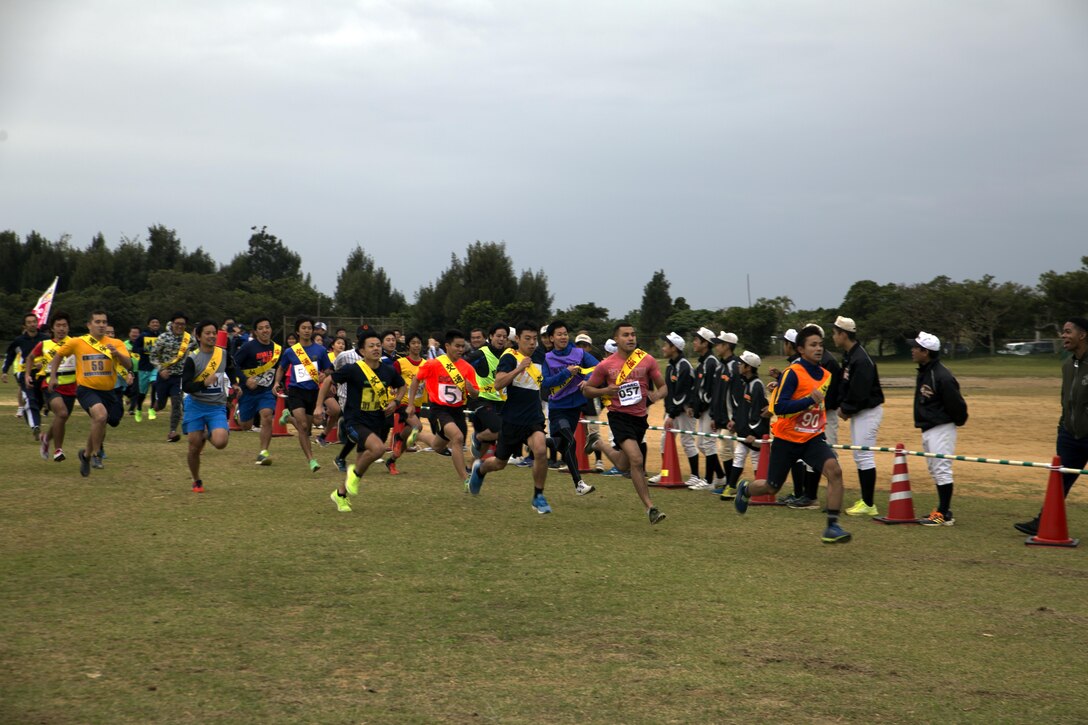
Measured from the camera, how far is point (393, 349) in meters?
17.2

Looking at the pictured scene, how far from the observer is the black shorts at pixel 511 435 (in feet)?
38.2

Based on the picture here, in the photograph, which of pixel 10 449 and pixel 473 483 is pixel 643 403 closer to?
pixel 473 483

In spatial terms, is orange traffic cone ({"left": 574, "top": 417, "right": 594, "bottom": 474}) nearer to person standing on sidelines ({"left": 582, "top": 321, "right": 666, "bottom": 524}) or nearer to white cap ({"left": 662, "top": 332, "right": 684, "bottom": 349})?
white cap ({"left": 662, "top": 332, "right": 684, "bottom": 349})

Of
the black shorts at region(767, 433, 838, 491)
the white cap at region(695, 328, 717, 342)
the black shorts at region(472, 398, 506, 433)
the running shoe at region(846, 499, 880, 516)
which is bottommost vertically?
the running shoe at region(846, 499, 880, 516)

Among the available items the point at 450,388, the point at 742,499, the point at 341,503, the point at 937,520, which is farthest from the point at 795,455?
the point at 450,388

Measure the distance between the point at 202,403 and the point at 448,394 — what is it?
9.51ft

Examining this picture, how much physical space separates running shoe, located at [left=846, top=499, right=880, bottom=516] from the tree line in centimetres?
3749

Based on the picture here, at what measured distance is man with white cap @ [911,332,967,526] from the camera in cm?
1117

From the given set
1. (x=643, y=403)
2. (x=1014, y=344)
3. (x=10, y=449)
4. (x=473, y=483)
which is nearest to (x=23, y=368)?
(x=10, y=449)

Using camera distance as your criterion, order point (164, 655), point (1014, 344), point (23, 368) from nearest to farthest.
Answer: point (164, 655)
point (23, 368)
point (1014, 344)

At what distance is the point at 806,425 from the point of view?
32.2 feet

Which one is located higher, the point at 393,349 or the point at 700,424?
the point at 393,349

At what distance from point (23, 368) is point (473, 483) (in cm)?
1306

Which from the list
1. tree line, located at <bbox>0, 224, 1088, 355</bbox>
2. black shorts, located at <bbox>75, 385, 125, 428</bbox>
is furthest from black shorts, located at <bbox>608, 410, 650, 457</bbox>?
tree line, located at <bbox>0, 224, 1088, 355</bbox>
